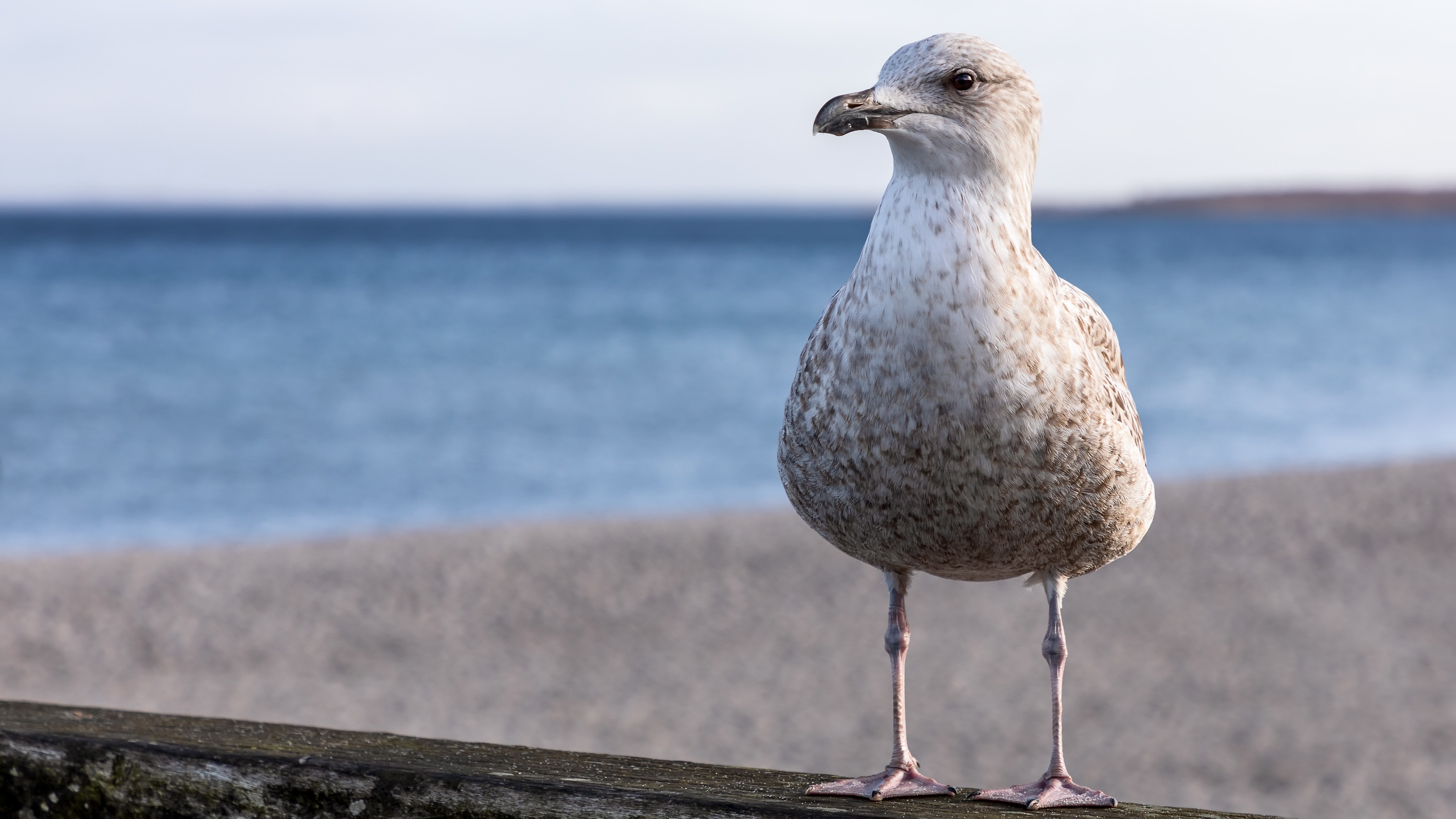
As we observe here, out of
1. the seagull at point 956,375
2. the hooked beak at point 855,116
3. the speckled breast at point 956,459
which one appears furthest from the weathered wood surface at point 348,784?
the hooked beak at point 855,116

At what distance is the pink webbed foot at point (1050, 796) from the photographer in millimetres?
2883

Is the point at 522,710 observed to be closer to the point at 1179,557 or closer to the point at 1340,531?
the point at 1179,557

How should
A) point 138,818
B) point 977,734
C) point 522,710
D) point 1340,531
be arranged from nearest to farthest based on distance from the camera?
point 138,818
point 977,734
point 522,710
point 1340,531

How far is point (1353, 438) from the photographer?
26969 millimetres

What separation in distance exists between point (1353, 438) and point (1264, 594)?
14.0 meters

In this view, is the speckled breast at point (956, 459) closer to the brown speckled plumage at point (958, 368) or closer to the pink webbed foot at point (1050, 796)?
the brown speckled plumage at point (958, 368)

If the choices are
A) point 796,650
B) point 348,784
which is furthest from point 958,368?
point 796,650

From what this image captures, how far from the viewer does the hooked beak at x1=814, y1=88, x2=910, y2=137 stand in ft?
8.94

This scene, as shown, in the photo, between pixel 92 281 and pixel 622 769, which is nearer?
pixel 622 769

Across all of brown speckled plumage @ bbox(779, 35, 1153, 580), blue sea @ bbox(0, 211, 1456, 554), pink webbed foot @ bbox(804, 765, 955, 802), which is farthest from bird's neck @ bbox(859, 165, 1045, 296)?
blue sea @ bbox(0, 211, 1456, 554)

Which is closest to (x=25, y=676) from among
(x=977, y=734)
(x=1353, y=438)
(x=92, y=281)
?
(x=977, y=734)

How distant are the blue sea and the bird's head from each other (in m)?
17.1

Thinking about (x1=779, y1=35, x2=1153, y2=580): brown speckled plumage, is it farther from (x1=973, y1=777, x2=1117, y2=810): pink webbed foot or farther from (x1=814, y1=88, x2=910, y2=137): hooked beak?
(x1=973, y1=777, x2=1117, y2=810): pink webbed foot

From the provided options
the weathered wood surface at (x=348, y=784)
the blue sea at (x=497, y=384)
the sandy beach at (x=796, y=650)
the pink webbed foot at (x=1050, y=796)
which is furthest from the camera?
the blue sea at (x=497, y=384)
